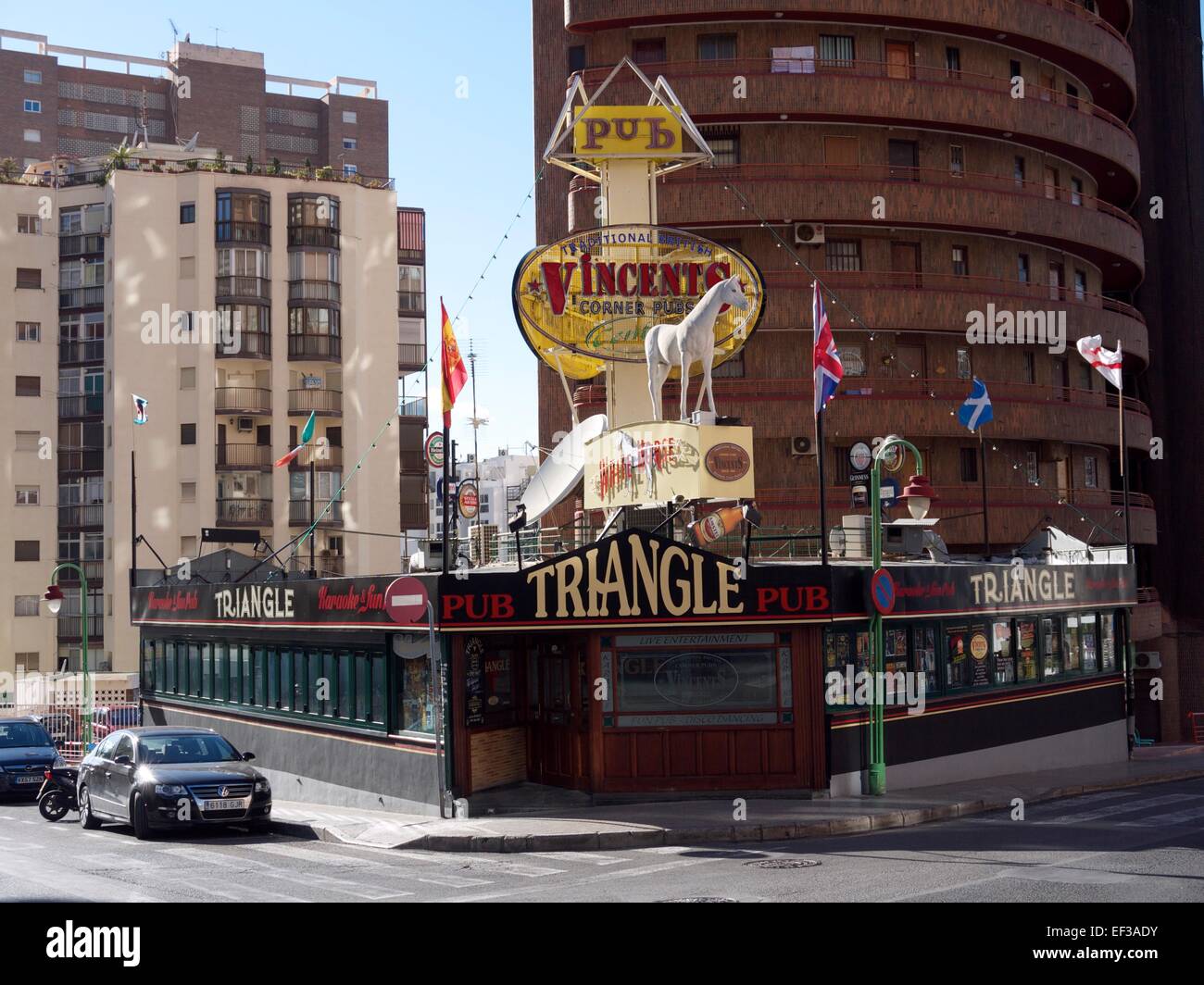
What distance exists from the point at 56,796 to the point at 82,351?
165ft

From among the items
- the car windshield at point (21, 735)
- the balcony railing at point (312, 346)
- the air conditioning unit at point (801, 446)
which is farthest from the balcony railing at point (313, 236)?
the car windshield at point (21, 735)

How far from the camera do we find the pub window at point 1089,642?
33.2 meters

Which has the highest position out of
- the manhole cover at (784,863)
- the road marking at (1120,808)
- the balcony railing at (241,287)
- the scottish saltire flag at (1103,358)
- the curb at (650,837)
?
the balcony railing at (241,287)

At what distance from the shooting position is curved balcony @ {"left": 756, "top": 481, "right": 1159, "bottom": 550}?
4625cm

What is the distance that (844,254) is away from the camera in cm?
4816

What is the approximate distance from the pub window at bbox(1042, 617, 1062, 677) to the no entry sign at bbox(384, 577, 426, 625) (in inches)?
584

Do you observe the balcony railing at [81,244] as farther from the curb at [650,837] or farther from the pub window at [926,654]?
the curb at [650,837]

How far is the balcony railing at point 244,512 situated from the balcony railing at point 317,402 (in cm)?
499

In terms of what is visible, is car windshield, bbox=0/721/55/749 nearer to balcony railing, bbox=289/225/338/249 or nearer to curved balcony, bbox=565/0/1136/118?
curved balcony, bbox=565/0/1136/118

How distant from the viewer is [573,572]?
23.5 m

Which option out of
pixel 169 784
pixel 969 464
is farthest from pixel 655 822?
pixel 969 464

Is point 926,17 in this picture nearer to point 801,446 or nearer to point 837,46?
point 837,46
